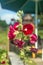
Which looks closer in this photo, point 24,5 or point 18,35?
point 18,35

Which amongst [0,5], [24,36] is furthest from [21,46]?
[0,5]

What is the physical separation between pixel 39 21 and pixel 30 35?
617 centimetres

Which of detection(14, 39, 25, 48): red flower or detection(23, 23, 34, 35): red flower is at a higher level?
detection(23, 23, 34, 35): red flower

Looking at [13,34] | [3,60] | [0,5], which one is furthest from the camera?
[0,5]

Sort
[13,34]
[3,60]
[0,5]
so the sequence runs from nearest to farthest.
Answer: [13,34]
[3,60]
[0,5]

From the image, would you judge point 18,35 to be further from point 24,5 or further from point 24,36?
point 24,5

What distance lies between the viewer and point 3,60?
2041 mm

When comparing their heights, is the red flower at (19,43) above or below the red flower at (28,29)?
below

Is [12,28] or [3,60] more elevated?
[12,28]

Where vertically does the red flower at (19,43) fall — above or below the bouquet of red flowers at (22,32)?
below

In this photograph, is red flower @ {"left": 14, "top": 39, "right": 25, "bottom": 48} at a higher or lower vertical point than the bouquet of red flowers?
lower

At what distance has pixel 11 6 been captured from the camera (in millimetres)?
7914

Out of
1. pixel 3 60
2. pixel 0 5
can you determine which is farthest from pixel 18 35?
pixel 0 5

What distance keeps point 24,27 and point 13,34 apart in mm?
83
